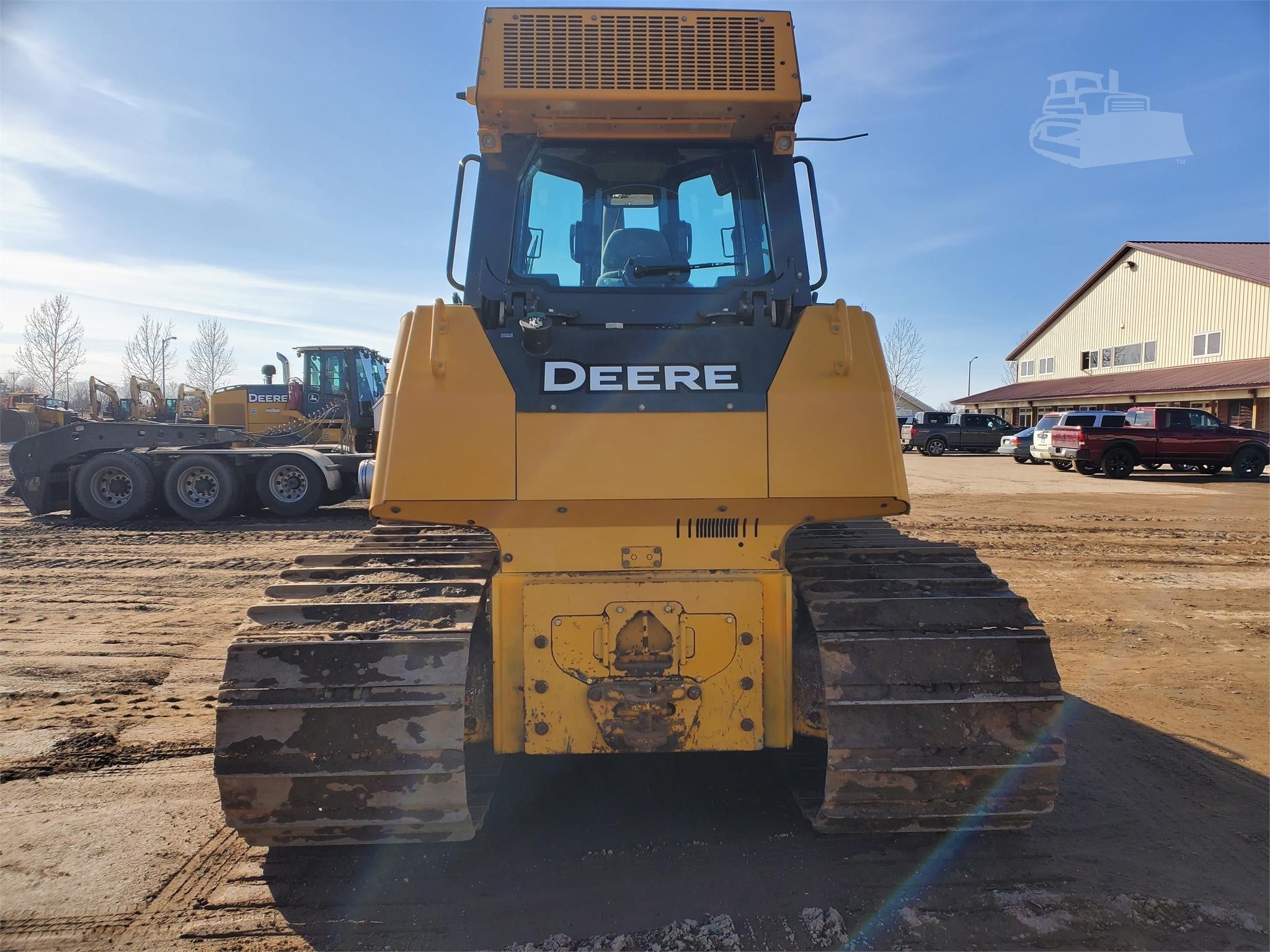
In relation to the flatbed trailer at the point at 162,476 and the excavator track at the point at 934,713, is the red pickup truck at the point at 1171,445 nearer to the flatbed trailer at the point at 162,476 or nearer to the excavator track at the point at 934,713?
the flatbed trailer at the point at 162,476

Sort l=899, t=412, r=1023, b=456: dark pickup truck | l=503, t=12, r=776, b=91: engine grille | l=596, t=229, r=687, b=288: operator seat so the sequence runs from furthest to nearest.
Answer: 1. l=899, t=412, r=1023, b=456: dark pickup truck
2. l=596, t=229, r=687, b=288: operator seat
3. l=503, t=12, r=776, b=91: engine grille

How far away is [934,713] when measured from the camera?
274cm

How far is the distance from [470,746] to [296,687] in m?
0.75

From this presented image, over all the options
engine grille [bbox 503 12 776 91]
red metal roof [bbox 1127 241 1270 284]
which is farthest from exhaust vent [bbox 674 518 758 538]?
red metal roof [bbox 1127 241 1270 284]

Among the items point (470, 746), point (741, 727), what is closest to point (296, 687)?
point (470, 746)

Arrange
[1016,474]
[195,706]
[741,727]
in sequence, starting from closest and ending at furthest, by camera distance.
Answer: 1. [741,727]
2. [195,706]
3. [1016,474]

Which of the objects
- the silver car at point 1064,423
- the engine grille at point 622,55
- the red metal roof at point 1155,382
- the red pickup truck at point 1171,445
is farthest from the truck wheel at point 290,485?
the red metal roof at point 1155,382

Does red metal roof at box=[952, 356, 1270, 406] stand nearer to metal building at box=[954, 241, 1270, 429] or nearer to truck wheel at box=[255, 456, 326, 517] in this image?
metal building at box=[954, 241, 1270, 429]

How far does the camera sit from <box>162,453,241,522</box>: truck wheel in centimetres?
1277

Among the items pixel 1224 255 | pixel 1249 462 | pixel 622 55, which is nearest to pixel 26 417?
pixel 622 55

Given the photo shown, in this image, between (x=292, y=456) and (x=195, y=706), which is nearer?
(x=195, y=706)

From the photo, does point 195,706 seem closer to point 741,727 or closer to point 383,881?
point 383,881

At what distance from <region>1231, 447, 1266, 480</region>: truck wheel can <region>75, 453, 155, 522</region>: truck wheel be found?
2514cm

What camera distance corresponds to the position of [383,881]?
295 cm
